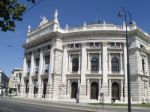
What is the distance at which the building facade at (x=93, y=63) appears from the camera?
5541 centimetres

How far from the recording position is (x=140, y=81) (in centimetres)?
5419

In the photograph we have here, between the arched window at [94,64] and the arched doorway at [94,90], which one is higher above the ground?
the arched window at [94,64]

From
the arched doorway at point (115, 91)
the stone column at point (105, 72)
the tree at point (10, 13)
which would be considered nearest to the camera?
the tree at point (10, 13)

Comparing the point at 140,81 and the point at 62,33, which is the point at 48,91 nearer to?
the point at 62,33

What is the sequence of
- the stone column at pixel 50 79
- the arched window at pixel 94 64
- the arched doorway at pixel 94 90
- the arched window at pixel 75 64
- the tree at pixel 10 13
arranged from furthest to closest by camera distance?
the arched window at pixel 75 64, the stone column at pixel 50 79, the arched window at pixel 94 64, the arched doorway at pixel 94 90, the tree at pixel 10 13

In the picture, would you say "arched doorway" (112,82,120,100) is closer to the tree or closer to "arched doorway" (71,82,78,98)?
"arched doorway" (71,82,78,98)

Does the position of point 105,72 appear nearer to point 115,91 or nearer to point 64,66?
point 115,91

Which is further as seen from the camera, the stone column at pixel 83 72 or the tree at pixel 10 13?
the stone column at pixel 83 72

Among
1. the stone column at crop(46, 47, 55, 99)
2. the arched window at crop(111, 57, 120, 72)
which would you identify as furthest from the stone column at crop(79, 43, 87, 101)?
the stone column at crop(46, 47, 55, 99)

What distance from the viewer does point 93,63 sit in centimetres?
5844

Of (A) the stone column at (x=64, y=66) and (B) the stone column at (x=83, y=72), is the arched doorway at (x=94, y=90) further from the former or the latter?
(A) the stone column at (x=64, y=66)

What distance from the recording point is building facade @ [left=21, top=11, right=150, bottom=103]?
182ft

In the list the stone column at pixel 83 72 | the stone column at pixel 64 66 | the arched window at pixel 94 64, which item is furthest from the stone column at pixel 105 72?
the stone column at pixel 64 66

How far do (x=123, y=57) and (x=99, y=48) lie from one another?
5.75 m
